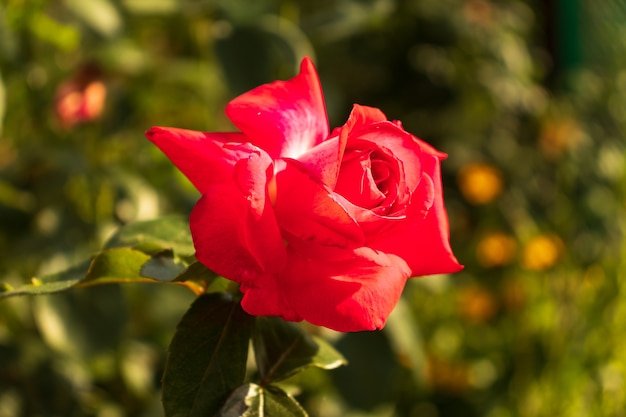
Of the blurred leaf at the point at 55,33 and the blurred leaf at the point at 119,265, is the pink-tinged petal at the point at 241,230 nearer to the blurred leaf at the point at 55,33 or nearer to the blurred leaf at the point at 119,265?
the blurred leaf at the point at 119,265

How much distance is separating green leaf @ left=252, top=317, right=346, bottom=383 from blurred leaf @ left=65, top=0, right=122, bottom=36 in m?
0.66

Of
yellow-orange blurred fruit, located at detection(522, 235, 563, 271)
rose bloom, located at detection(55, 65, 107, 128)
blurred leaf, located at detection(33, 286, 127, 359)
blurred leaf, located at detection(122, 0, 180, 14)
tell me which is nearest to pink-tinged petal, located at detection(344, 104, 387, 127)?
blurred leaf, located at detection(33, 286, 127, 359)

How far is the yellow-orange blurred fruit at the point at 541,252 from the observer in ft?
4.93

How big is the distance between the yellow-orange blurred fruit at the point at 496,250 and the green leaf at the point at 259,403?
4.00 ft

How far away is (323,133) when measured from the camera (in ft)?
1.47

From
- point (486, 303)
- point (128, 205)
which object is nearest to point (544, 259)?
point (486, 303)

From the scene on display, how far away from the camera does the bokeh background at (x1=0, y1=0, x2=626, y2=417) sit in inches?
36.9

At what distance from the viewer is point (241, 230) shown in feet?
1.23

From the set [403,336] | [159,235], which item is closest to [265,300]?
[159,235]

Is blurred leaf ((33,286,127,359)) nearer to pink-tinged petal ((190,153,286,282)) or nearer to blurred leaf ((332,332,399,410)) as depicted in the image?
blurred leaf ((332,332,399,410))

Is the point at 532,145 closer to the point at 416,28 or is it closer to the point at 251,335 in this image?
the point at 416,28

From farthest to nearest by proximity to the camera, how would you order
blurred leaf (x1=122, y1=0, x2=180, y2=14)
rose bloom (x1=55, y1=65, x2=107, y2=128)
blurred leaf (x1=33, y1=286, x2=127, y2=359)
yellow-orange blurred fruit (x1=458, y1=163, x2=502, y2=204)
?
1. yellow-orange blurred fruit (x1=458, y1=163, x2=502, y2=204)
2. blurred leaf (x1=122, y1=0, x2=180, y2=14)
3. rose bloom (x1=55, y1=65, x2=107, y2=128)
4. blurred leaf (x1=33, y1=286, x2=127, y2=359)

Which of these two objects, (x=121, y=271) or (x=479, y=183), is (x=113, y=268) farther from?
(x=479, y=183)

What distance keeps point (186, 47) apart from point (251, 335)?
3.57 ft
